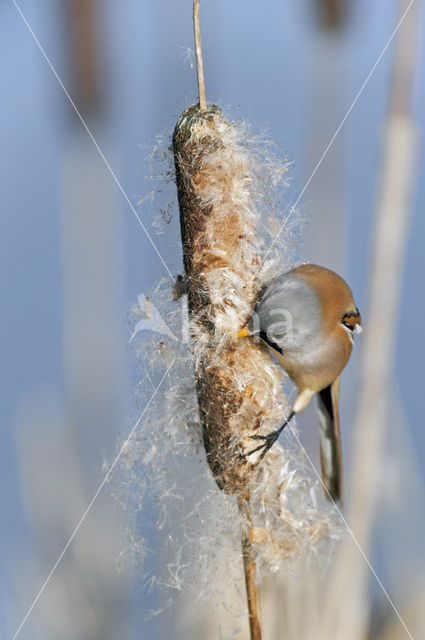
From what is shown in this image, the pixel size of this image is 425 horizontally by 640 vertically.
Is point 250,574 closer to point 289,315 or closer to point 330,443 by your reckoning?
point 330,443

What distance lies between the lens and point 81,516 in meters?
1.24

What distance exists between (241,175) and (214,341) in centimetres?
20

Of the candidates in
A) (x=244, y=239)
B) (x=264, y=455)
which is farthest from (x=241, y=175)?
(x=264, y=455)

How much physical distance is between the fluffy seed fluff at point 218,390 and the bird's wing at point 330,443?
0.03 metres

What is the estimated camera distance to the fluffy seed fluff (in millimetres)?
663

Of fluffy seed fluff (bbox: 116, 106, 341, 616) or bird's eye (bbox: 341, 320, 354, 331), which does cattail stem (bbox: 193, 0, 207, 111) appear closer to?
fluffy seed fluff (bbox: 116, 106, 341, 616)

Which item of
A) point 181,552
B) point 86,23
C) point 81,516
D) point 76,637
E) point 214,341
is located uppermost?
point 86,23

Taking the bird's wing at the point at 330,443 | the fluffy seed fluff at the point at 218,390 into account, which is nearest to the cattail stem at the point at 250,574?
the fluffy seed fluff at the point at 218,390

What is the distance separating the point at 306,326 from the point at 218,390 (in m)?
0.13

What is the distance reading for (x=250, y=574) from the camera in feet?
2.20

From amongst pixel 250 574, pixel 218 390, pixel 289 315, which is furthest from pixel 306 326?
pixel 250 574

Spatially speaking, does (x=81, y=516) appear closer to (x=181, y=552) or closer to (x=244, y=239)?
(x=181, y=552)

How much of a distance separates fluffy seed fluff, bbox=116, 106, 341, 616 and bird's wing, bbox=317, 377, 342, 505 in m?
0.03

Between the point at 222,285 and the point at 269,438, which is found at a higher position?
the point at 222,285
